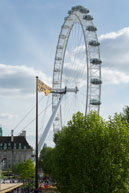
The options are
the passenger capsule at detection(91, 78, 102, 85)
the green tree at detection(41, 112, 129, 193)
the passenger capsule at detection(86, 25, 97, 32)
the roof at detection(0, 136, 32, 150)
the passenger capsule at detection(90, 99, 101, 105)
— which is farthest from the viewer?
the roof at detection(0, 136, 32, 150)

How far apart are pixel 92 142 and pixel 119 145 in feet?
5.67

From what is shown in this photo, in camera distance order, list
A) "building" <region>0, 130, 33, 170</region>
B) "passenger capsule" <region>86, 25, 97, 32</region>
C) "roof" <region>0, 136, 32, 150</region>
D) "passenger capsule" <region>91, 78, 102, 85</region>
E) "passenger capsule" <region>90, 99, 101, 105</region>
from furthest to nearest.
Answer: "roof" <region>0, 136, 32, 150</region>, "building" <region>0, 130, 33, 170</region>, "passenger capsule" <region>86, 25, 97, 32</region>, "passenger capsule" <region>91, 78, 102, 85</region>, "passenger capsule" <region>90, 99, 101, 105</region>

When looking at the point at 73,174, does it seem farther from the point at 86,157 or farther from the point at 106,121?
the point at 106,121

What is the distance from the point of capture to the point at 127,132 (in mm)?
21969

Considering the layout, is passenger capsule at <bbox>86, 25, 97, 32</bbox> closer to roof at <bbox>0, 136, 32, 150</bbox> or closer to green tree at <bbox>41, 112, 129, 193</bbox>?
green tree at <bbox>41, 112, 129, 193</bbox>

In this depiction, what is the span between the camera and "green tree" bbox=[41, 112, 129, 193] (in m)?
20.4

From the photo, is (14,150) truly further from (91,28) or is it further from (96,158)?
(96,158)

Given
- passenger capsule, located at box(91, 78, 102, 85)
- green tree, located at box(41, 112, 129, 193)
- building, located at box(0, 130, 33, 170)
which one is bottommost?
building, located at box(0, 130, 33, 170)

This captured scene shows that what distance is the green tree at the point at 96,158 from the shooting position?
20.4 metres

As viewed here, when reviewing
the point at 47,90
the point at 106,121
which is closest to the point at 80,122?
the point at 106,121

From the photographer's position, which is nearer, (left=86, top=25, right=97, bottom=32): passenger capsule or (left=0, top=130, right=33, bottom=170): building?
(left=86, top=25, right=97, bottom=32): passenger capsule

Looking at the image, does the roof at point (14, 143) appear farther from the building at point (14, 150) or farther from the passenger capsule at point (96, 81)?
the passenger capsule at point (96, 81)

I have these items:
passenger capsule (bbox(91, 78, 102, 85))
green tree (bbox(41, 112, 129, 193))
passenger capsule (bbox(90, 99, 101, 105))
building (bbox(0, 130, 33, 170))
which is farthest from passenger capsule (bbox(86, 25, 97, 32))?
building (bbox(0, 130, 33, 170))

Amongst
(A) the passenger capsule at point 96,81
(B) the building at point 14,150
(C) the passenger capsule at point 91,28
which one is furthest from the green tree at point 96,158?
(B) the building at point 14,150
